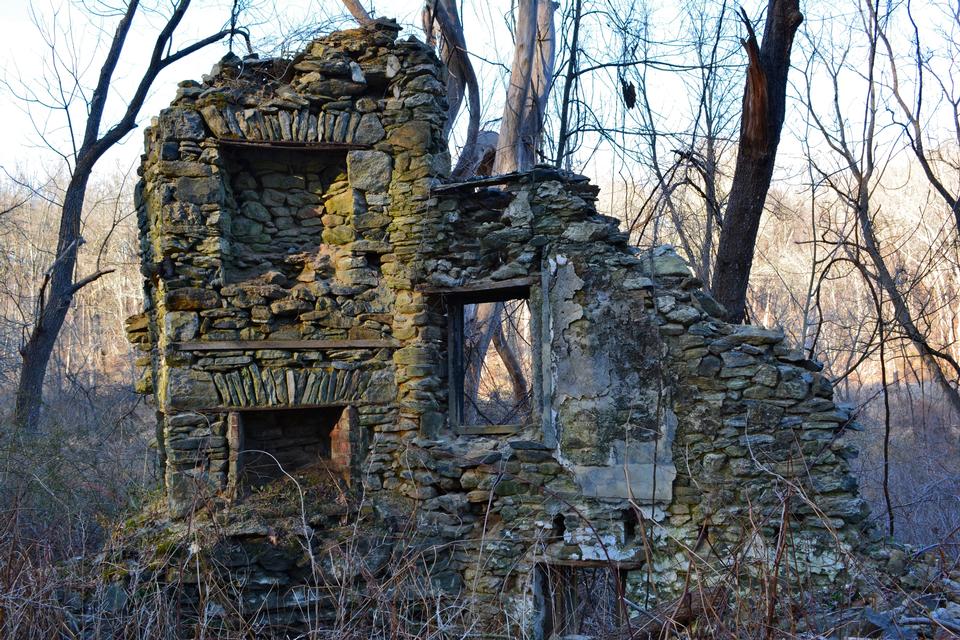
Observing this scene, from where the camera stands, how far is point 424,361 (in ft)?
22.2

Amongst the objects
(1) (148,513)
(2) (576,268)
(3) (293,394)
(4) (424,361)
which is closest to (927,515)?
(2) (576,268)

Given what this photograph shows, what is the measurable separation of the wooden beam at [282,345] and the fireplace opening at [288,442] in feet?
1.86

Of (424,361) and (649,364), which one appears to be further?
(424,361)

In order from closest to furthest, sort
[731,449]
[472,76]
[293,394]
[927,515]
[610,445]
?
1. [731,449]
2. [610,445]
3. [293,394]
4. [927,515]
5. [472,76]

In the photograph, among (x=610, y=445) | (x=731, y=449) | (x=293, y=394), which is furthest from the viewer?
(x=293, y=394)

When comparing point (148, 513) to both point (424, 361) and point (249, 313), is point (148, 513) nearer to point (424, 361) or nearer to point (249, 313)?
point (249, 313)

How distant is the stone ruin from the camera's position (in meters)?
5.91

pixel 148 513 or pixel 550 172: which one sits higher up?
pixel 550 172

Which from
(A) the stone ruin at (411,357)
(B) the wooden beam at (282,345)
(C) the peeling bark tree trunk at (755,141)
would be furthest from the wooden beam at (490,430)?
(C) the peeling bark tree trunk at (755,141)

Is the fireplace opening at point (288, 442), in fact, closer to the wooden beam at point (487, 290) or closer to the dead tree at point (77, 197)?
the wooden beam at point (487, 290)

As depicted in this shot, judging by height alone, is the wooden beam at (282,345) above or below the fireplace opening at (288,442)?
above

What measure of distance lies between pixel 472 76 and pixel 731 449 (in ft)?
27.0

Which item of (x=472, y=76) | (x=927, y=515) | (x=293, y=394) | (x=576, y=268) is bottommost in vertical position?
(x=927, y=515)

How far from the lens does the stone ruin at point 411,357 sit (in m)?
5.91
